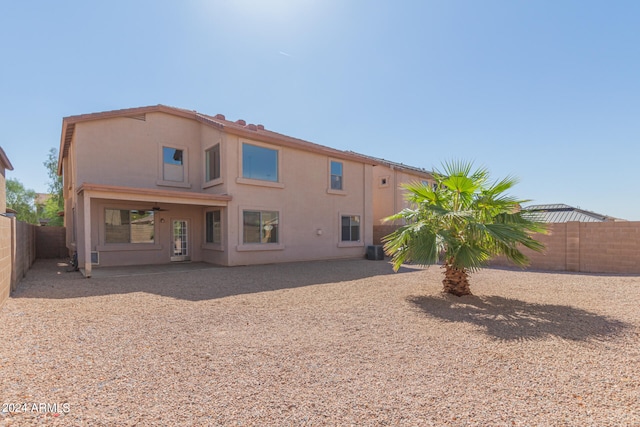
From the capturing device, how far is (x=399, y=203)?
72.5 feet

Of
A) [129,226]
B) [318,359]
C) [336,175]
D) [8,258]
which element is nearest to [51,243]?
[129,226]

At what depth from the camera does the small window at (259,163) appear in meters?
13.4

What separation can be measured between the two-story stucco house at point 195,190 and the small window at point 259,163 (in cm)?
4

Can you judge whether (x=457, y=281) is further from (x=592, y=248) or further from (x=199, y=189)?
(x=199, y=189)

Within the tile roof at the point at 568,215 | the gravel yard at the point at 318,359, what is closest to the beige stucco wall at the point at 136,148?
the gravel yard at the point at 318,359

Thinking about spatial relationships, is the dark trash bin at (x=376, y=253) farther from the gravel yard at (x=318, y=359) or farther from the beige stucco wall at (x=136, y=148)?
the beige stucco wall at (x=136, y=148)

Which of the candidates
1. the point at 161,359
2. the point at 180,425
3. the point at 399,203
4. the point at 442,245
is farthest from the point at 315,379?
the point at 399,203

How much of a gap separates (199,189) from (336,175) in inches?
271

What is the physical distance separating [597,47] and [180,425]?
14.9m

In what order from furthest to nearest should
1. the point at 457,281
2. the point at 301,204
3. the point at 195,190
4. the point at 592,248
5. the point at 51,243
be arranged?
1. the point at 51,243
2. the point at 301,204
3. the point at 195,190
4. the point at 592,248
5. the point at 457,281

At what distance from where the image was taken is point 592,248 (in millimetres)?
12203

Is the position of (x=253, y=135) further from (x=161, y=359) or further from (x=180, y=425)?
(x=180, y=425)

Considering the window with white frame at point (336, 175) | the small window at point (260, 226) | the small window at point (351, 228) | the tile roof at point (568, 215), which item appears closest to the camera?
the small window at point (260, 226)

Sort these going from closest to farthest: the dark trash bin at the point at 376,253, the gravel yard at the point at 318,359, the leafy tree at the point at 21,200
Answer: the gravel yard at the point at 318,359, the dark trash bin at the point at 376,253, the leafy tree at the point at 21,200
